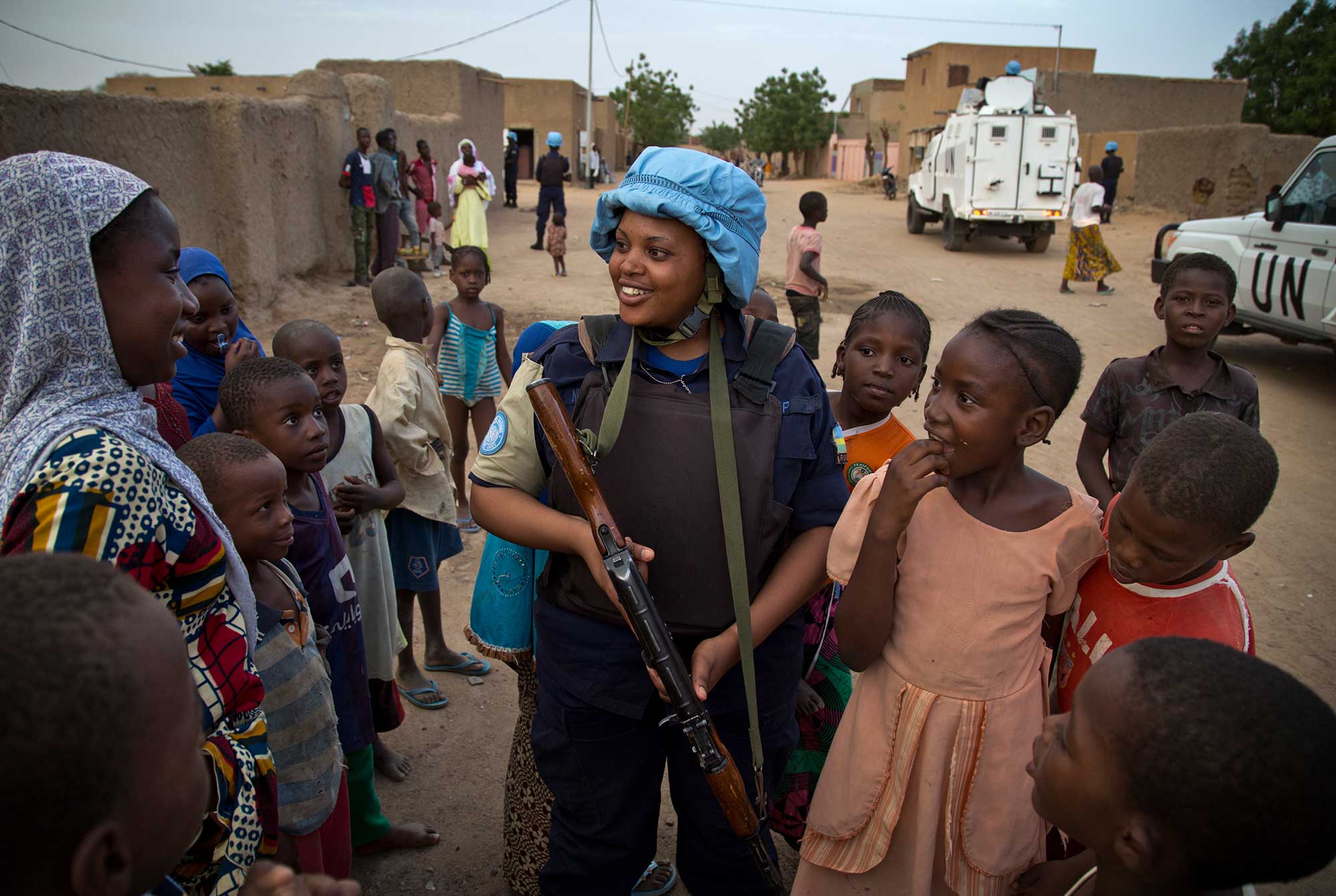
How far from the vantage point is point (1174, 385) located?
9.03 feet

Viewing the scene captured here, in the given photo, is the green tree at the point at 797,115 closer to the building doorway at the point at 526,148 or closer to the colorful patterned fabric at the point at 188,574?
the building doorway at the point at 526,148

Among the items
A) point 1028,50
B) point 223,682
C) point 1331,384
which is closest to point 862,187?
point 1028,50

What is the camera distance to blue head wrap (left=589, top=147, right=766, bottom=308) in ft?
5.21

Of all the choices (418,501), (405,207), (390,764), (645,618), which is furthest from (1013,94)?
(645,618)

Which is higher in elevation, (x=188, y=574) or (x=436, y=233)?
(x=436, y=233)

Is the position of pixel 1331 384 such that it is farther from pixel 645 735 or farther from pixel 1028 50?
pixel 1028 50

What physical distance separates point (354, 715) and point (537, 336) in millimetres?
1159

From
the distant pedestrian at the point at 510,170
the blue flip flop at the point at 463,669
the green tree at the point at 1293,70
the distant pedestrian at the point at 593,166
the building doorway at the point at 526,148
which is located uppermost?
the green tree at the point at 1293,70

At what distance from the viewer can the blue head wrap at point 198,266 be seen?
262 centimetres

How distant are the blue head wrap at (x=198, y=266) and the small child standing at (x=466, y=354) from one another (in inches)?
70.6

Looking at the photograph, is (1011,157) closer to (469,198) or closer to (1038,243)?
(1038,243)

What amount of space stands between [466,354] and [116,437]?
351 centimetres

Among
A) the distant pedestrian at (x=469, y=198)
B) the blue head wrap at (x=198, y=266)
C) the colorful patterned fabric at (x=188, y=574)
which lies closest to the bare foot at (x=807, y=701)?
the colorful patterned fabric at (x=188, y=574)

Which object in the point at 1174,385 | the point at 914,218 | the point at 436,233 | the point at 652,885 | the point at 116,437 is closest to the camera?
the point at 116,437
